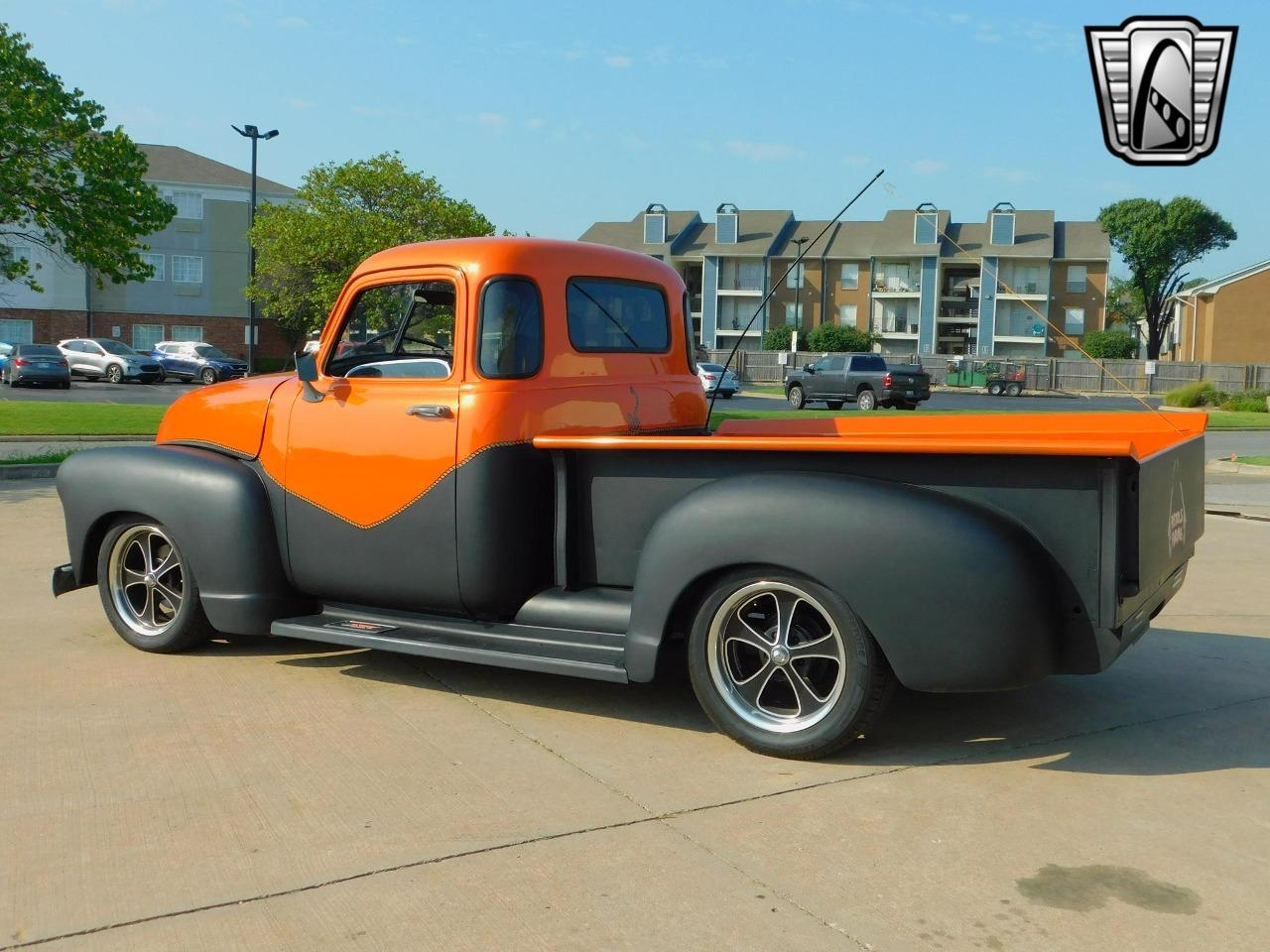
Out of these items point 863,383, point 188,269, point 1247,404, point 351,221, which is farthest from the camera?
point 188,269

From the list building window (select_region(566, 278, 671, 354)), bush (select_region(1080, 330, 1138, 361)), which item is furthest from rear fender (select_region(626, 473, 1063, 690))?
bush (select_region(1080, 330, 1138, 361))

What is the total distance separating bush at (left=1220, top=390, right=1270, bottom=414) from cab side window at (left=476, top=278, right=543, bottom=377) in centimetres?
3517

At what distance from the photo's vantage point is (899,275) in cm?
7288

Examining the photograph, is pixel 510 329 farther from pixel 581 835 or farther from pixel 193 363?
pixel 193 363

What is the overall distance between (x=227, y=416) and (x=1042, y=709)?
161 inches

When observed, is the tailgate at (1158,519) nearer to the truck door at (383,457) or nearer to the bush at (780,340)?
the truck door at (383,457)

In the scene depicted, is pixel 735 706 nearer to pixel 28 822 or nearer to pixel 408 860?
pixel 408 860

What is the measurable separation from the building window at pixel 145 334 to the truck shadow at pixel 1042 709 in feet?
182

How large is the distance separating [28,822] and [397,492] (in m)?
1.98

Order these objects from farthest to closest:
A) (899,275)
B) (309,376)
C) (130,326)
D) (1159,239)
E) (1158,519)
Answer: (1159,239)
(899,275)
(130,326)
(309,376)
(1158,519)

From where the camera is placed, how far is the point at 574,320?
554 cm

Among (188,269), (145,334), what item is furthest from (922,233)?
(145,334)

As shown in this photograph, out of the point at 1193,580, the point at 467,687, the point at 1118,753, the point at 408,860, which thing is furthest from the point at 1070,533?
the point at 1193,580

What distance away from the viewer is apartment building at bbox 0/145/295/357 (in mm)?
56156
